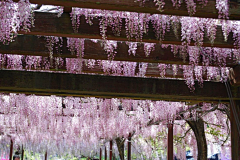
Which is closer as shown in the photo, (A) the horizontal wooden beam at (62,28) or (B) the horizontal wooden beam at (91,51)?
(A) the horizontal wooden beam at (62,28)

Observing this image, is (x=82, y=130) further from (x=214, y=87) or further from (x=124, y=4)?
(x=124, y=4)

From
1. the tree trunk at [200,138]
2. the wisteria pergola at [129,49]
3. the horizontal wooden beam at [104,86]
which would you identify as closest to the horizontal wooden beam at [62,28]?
the wisteria pergola at [129,49]

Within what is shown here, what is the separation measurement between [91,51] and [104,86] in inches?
23.3

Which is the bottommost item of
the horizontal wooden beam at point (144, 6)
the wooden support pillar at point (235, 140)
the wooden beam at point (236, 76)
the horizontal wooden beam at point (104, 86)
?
the wooden support pillar at point (235, 140)

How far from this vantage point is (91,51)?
377cm

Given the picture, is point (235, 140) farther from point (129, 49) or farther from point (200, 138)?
point (129, 49)

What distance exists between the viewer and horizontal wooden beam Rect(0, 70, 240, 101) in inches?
162

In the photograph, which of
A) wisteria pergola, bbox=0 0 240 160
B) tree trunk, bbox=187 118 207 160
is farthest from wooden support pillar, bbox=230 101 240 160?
tree trunk, bbox=187 118 207 160

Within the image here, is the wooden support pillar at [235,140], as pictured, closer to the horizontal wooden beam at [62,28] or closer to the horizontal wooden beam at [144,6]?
the horizontal wooden beam at [62,28]

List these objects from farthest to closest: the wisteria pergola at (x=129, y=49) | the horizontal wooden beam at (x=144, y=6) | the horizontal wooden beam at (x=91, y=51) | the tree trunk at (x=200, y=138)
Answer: the tree trunk at (x=200, y=138), the horizontal wooden beam at (x=91, y=51), the wisteria pergola at (x=129, y=49), the horizontal wooden beam at (x=144, y=6)

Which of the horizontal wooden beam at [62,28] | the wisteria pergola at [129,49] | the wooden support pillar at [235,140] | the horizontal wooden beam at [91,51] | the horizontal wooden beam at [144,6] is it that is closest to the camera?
the horizontal wooden beam at [144,6]

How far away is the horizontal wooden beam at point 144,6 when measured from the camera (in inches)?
93.5

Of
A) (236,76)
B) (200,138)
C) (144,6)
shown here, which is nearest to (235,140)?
(236,76)

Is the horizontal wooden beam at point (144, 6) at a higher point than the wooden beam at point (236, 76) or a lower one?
higher
